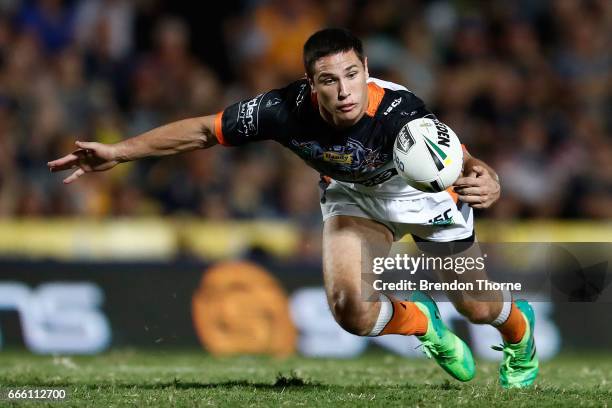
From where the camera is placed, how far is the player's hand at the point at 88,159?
750cm

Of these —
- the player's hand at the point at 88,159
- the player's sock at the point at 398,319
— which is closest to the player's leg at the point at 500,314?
the player's sock at the point at 398,319

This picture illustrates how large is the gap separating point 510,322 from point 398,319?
3.01 feet

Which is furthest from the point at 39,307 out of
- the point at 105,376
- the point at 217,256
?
the point at 105,376

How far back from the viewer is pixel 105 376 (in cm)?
858

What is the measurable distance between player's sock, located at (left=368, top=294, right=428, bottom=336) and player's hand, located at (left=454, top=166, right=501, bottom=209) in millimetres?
1086

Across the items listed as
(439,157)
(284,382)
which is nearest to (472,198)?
(439,157)

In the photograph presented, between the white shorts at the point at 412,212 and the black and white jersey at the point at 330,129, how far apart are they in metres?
0.24

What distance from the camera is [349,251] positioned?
7699 millimetres

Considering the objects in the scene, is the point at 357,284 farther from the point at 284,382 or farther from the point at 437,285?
the point at 437,285

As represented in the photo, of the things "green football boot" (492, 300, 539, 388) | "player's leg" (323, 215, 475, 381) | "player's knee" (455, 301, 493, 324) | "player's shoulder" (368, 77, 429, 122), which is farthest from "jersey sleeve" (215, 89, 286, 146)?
"green football boot" (492, 300, 539, 388)

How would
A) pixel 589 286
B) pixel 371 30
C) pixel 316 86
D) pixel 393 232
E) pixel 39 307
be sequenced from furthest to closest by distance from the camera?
pixel 371 30, pixel 39 307, pixel 589 286, pixel 393 232, pixel 316 86

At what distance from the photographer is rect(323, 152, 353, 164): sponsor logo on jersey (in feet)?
24.3

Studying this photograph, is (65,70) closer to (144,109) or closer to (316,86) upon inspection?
(144,109)

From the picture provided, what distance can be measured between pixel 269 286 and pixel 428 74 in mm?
4779
